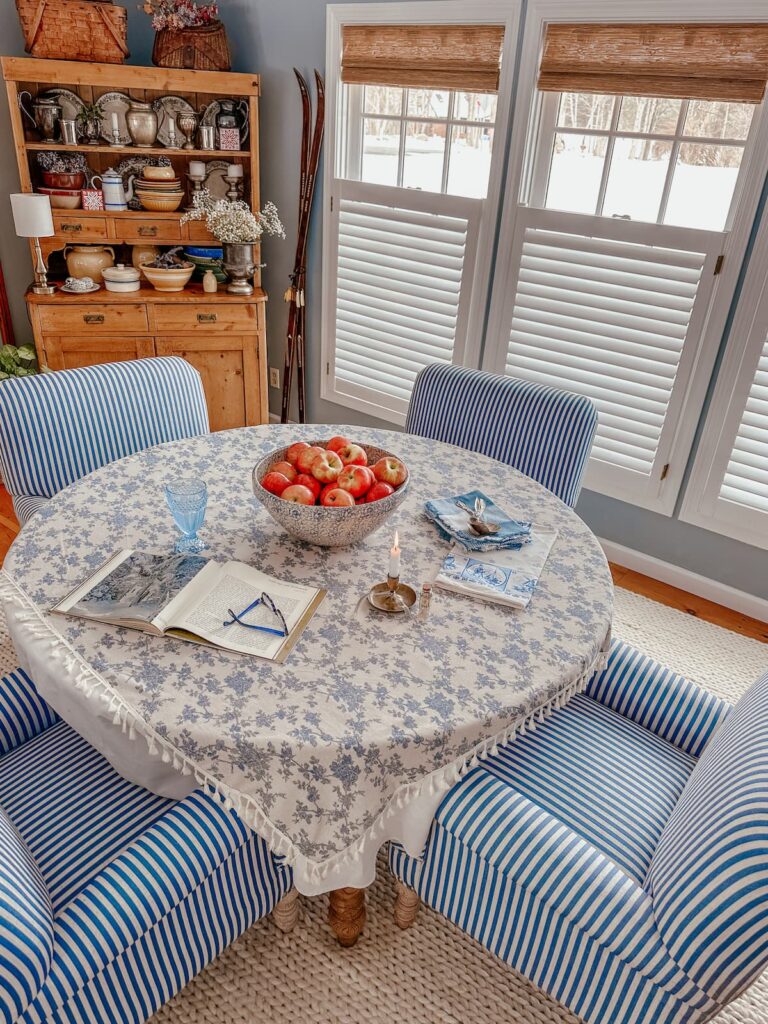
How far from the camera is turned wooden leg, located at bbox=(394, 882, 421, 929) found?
4.91ft

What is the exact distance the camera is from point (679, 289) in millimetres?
2504

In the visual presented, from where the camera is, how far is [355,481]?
4.77 feet

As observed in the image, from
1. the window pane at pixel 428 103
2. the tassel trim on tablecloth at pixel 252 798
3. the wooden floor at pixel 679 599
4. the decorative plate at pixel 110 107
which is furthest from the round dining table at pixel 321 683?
the decorative plate at pixel 110 107

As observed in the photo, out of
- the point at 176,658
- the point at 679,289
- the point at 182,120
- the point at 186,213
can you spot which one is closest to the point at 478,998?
→ the point at 176,658

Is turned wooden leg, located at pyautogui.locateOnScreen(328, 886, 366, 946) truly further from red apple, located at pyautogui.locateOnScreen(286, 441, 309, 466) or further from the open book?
red apple, located at pyautogui.locateOnScreen(286, 441, 309, 466)

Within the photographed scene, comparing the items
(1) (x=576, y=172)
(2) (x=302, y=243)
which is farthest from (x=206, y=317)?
(1) (x=576, y=172)

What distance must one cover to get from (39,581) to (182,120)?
2.82 metres

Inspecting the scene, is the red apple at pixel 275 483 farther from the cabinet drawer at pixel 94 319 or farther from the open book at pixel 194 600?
the cabinet drawer at pixel 94 319

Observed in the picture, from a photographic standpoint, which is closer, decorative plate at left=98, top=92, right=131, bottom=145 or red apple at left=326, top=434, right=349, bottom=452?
red apple at left=326, top=434, right=349, bottom=452

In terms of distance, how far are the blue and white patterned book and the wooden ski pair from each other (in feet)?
8.03

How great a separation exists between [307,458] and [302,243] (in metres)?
2.38

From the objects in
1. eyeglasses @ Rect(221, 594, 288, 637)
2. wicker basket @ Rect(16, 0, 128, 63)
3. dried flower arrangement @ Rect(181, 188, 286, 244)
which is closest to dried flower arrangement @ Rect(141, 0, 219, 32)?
wicker basket @ Rect(16, 0, 128, 63)

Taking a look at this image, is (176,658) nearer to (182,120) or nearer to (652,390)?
(652,390)

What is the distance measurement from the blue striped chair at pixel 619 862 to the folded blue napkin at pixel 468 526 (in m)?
0.38
